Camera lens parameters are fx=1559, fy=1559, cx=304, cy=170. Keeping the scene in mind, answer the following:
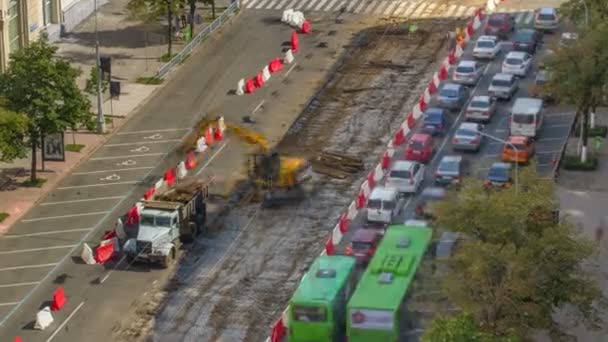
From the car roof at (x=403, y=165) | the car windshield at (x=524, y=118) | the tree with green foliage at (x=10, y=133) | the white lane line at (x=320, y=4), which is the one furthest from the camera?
the white lane line at (x=320, y=4)

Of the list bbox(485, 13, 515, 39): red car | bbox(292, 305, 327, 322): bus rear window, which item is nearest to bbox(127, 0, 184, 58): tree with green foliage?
bbox(485, 13, 515, 39): red car

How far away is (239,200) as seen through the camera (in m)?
84.9

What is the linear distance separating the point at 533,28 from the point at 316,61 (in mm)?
17381

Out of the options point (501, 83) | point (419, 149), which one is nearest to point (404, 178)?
point (419, 149)

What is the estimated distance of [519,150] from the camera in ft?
292

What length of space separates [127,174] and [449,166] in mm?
18408

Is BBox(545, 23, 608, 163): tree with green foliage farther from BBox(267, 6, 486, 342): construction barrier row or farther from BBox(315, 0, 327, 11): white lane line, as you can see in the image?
BBox(315, 0, 327, 11): white lane line

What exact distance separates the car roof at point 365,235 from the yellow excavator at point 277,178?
930 centimetres

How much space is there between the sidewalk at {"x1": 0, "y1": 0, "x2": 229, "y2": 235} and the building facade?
0.88 m

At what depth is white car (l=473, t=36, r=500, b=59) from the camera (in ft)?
354

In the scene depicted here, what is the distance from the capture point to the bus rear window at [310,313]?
6538 cm

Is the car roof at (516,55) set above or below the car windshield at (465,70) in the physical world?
above

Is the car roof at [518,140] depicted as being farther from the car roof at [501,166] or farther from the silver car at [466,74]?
the silver car at [466,74]

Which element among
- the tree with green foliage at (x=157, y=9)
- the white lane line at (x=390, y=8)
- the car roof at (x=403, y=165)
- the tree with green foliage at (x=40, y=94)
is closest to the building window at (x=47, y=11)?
the tree with green foliage at (x=157, y=9)
